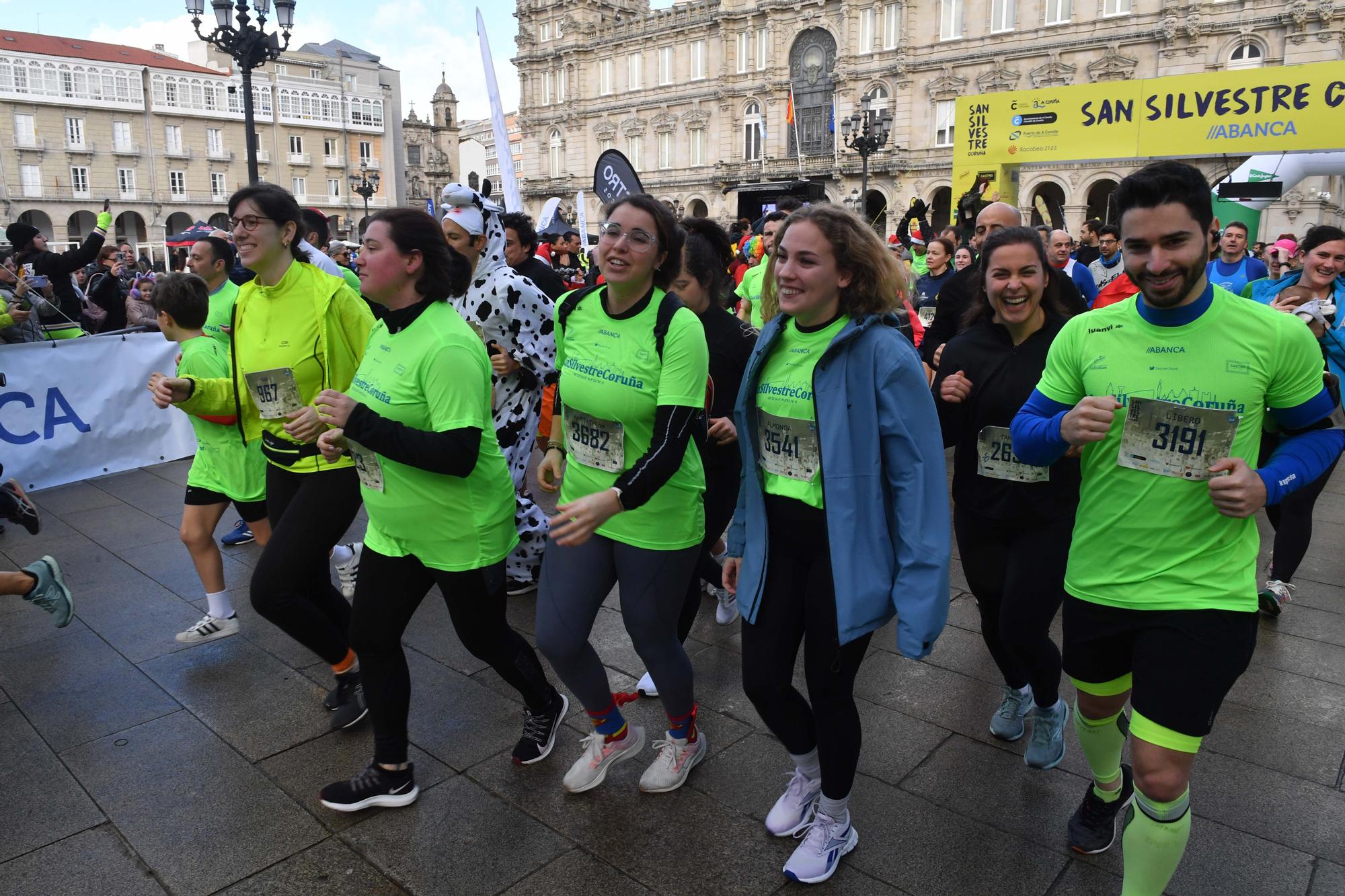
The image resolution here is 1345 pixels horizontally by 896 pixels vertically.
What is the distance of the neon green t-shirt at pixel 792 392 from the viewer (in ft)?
8.56

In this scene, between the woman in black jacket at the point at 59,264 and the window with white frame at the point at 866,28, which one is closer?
the woman in black jacket at the point at 59,264

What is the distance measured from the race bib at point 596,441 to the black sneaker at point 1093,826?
177cm

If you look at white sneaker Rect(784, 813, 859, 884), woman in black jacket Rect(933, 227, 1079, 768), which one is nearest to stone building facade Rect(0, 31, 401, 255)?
woman in black jacket Rect(933, 227, 1079, 768)

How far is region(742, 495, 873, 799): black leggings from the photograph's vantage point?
2580mm

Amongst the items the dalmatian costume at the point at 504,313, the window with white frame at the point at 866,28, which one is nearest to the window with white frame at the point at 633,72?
the window with white frame at the point at 866,28

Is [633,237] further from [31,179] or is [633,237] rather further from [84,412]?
[31,179]

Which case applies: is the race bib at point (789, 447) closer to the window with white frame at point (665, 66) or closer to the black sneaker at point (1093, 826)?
the black sneaker at point (1093, 826)

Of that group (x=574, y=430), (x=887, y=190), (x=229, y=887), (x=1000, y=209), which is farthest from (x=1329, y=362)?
(x=887, y=190)

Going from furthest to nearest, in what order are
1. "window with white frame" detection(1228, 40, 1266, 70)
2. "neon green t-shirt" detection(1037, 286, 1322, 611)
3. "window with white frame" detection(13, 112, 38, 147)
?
1. "window with white frame" detection(13, 112, 38, 147)
2. "window with white frame" detection(1228, 40, 1266, 70)
3. "neon green t-shirt" detection(1037, 286, 1322, 611)

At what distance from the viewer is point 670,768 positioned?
10.4 feet

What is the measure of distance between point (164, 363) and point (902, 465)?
7.95m

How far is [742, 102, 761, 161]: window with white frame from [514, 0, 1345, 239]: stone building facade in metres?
0.09

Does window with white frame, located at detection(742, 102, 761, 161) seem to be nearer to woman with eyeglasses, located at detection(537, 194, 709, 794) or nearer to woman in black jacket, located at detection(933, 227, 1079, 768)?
woman in black jacket, located at detection(933, 227, 1079, 768)

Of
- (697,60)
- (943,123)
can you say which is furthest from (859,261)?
(697,60)
